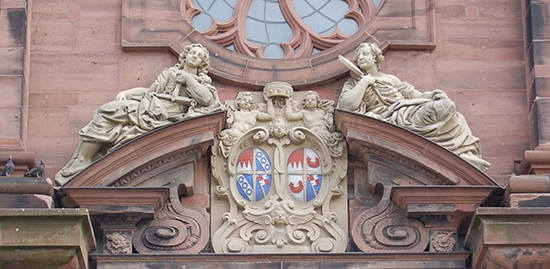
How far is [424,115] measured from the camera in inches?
617

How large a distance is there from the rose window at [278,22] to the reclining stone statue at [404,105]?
0.98 metres

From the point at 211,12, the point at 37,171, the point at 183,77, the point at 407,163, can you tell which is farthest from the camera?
the point at 211,12

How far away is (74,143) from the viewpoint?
16.3 meters

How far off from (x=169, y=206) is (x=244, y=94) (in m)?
1.68

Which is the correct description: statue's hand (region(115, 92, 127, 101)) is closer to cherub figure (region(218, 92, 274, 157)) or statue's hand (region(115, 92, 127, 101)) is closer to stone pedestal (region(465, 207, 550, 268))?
cherub figure (region(218, 92, 274, 157))

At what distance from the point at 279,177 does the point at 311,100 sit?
1.04 metres

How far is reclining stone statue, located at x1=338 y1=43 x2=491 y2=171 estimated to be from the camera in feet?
51.2

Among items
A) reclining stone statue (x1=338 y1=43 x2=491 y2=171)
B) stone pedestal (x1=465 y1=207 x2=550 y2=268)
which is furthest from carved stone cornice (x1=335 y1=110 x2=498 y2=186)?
stone pedestal (x1=465 y1=207 x2=550 y2=268)

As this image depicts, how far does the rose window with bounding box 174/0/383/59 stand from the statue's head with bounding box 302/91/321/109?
840mm

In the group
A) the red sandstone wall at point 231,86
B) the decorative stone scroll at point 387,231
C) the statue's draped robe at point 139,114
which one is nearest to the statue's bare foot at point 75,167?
the statue's draped robe at point 139,114

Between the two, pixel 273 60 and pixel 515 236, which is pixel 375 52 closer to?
pixel 273 60

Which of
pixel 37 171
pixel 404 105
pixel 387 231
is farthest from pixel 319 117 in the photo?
pixel 37 171

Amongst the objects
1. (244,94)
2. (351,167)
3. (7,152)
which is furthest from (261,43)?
(7,152)

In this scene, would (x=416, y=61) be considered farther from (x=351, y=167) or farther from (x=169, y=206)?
(x=169, y=206)
